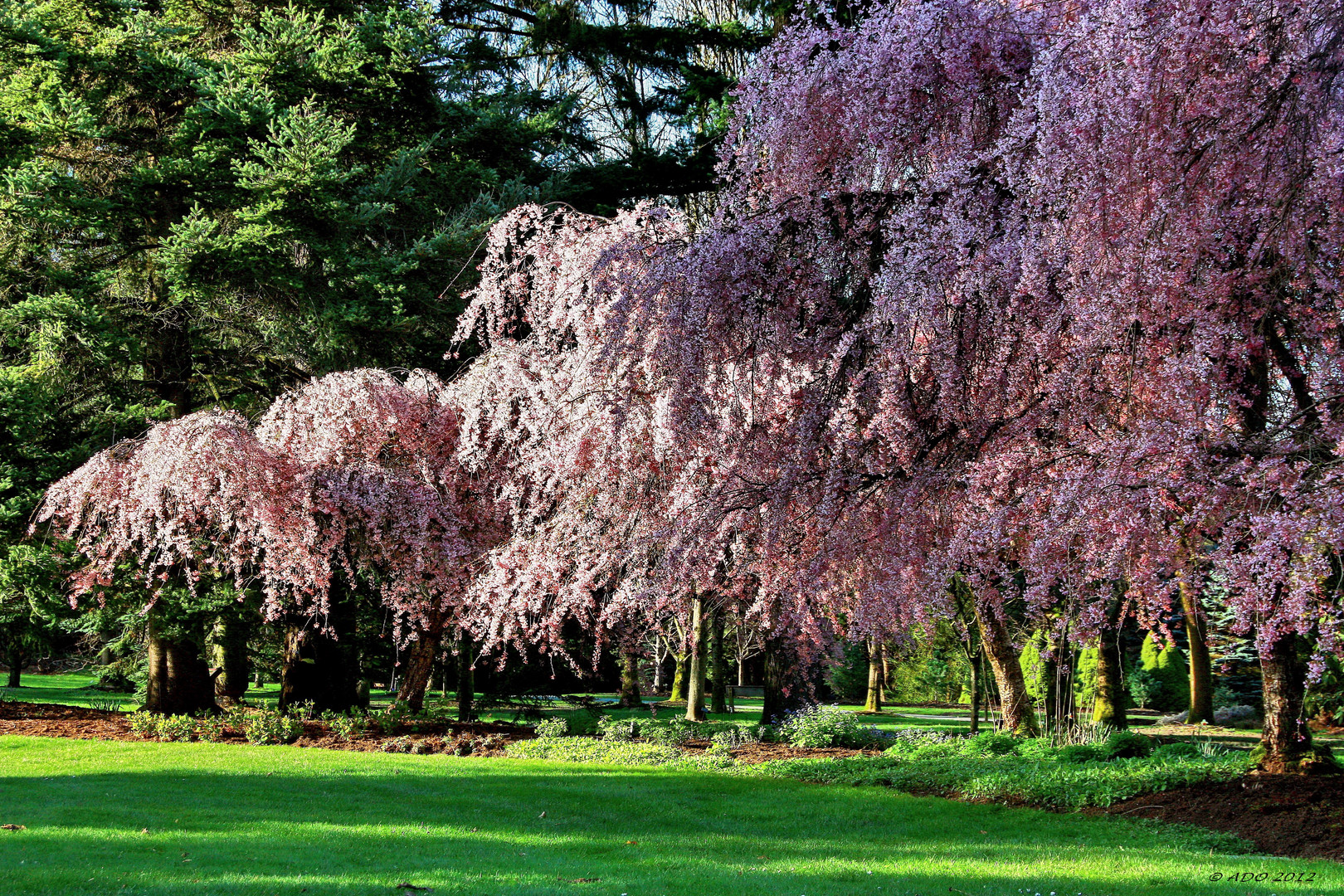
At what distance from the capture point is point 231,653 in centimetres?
1571

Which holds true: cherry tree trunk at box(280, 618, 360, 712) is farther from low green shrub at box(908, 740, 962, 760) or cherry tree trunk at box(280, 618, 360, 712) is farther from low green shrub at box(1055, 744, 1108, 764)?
low green shrub at box(1055, 744, 1108, 764)

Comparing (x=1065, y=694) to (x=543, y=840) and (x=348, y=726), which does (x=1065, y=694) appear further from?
(x=543, y=840)

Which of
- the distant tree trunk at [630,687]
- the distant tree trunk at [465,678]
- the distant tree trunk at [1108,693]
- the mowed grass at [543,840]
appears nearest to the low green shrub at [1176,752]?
the mowed grass at [543,840]

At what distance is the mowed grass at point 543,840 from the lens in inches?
229

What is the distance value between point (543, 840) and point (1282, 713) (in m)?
6.32

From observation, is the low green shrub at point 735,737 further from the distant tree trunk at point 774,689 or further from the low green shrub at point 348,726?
the low green shrub at point 348,726

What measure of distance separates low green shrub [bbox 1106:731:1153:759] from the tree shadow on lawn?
6.79 feet

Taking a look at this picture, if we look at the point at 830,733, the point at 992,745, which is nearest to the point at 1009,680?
the point at 992,745

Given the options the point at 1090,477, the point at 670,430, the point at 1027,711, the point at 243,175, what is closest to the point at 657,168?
the point at 243,175

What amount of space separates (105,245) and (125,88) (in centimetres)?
239

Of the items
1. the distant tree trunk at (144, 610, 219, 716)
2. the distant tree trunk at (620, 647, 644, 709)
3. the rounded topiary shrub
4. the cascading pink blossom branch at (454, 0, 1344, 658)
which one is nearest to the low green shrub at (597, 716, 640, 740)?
the cascading pink blossom branch at (454, 0, 1344, 658)

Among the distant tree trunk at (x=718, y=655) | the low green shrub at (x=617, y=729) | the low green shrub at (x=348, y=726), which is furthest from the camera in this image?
the distant tree trunk at (x=718, y=655)

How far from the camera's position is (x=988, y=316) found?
6090mm

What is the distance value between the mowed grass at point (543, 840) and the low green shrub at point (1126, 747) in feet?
6.66
